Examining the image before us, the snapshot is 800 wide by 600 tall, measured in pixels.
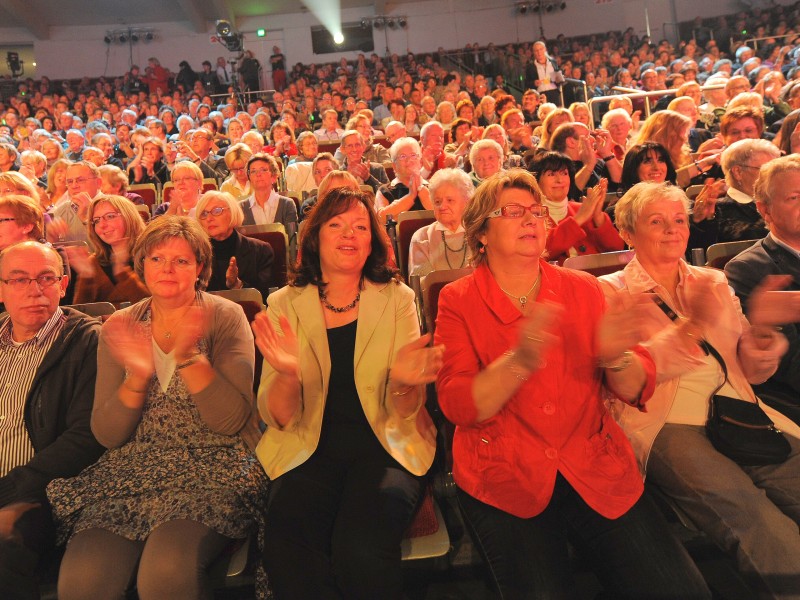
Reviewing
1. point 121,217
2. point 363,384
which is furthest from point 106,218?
point 363,384

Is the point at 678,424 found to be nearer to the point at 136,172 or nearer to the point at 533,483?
the point at 533,483

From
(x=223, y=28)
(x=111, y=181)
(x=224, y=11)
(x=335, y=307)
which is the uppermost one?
(x=224, y=11)

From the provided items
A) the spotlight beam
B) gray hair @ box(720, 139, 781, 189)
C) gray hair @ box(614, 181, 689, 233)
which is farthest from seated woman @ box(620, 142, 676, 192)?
the spotlight beam

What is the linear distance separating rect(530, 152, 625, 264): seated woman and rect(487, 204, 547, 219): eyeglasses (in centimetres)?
106

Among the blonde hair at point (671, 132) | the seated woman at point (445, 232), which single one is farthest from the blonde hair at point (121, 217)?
the blonde hair at point (671, 132)

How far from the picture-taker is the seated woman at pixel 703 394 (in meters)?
1.49

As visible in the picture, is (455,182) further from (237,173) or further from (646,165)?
(237,173)

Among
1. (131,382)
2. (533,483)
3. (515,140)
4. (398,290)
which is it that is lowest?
(533,483)

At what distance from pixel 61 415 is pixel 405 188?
2.95 metres

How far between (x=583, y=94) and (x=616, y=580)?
8609 millimetres

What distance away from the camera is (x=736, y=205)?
9.54 feet

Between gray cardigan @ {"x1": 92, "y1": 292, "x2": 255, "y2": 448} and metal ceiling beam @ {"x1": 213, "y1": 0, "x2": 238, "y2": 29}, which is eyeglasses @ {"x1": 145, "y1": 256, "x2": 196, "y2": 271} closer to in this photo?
gray cardigan @ {"x1": 92, "y1": 292, "x2": 255, "y2": 448}

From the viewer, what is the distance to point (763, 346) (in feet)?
5.49

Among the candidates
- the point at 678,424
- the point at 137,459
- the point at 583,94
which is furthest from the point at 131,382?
the point at 583,94
